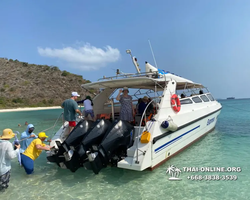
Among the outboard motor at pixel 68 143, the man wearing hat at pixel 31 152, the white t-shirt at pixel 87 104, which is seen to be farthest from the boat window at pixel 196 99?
the man wearing hat at pixel 31 152

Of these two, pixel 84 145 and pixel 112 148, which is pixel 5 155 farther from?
pixel 112 148

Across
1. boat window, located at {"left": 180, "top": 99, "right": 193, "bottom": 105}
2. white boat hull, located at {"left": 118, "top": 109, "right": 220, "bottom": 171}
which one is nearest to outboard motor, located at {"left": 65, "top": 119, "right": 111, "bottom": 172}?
white boat hull, located at {"left": 118, "top": 109, "right": 220, "bottom": 171}

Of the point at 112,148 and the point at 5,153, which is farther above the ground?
the point at 5,153

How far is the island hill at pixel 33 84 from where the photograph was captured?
50625 mm

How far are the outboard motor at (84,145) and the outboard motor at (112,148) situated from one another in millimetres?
322

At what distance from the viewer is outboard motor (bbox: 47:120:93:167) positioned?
4.84 metres

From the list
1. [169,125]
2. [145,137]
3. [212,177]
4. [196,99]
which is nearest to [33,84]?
[196,99]

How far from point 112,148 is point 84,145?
0.74m

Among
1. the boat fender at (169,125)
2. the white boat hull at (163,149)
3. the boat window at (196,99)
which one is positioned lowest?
the white boat hull at (163,149)

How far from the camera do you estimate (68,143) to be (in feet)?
16.4

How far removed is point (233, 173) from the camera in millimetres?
4930

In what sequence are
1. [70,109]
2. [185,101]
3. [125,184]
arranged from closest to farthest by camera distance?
[125,184] < [70,109] < [185,101]

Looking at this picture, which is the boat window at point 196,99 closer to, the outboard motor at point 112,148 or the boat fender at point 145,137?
the outboard motor at point 112,148

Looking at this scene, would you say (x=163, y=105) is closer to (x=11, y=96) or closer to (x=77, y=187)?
(x=77, y=187)
